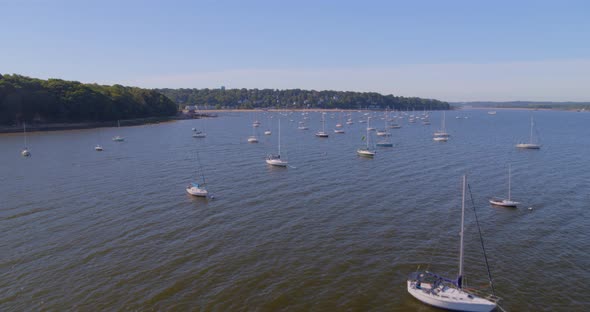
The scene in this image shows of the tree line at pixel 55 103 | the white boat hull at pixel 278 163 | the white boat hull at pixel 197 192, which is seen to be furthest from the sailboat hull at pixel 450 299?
the tree line at pixel 55 103

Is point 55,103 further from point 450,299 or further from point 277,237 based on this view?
point 450,299

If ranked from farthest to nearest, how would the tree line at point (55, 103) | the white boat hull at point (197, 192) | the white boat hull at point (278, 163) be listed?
the tree line at point (55, 103), the white boat hull at point (278, 163), the white boat hull at point (197, 192)

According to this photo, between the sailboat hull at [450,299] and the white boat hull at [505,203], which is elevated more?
the white boat hull at [505,203]

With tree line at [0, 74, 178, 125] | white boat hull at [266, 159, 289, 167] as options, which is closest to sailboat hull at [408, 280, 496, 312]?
white boat hull at [266, 159, 289, 167]

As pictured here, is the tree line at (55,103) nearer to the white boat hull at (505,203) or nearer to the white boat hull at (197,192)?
the white boat hull at (197,192)

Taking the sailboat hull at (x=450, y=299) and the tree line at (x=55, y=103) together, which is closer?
the sailboat hull at (x=450, y=299)

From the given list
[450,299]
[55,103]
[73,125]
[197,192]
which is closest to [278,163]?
[197,192]

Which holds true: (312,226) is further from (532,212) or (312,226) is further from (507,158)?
(507,158)

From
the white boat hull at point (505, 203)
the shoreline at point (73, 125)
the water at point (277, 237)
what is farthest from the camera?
the shoreline at point (73, 125)
